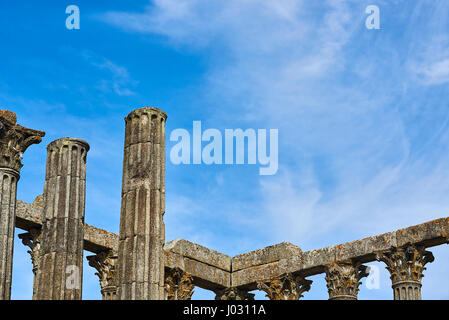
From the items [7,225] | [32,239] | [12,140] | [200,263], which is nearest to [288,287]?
[200,263]

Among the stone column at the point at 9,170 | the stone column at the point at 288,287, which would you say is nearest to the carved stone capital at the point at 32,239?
the stone column at the point at 9,170

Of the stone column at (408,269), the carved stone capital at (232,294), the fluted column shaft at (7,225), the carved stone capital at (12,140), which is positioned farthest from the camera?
the carved stone capital at (232,294)

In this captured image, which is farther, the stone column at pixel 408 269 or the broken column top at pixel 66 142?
the stone column at pixel 408 269

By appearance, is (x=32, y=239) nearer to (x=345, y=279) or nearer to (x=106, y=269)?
(x=106, y=269)

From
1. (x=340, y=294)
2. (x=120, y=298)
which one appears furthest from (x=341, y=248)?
(x=120, y=298)

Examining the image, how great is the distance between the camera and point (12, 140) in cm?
2580

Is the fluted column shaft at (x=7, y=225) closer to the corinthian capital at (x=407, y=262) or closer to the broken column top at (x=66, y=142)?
the broken column top at (x=66, y=142)

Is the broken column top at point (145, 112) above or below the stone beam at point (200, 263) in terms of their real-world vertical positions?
above

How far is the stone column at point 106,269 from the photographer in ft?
105

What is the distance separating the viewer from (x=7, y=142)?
2570cm

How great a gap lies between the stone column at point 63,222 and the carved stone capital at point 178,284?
274 inches

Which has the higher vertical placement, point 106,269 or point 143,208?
point 106,269

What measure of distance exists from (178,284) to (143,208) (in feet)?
28.7

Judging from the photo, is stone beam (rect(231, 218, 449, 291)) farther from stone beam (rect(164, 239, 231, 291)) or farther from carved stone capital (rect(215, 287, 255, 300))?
stone beam (rect(164, 239, 231, 291))
